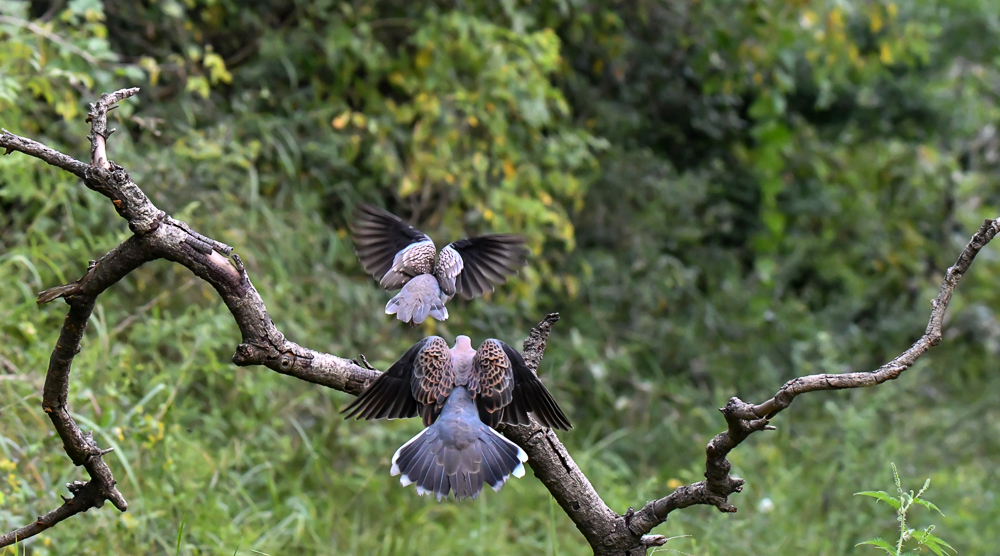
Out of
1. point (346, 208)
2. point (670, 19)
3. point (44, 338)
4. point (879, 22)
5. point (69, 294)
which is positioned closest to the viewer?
point (69, 294)

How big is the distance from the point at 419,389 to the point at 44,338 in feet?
6.67

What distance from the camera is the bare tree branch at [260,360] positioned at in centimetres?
187

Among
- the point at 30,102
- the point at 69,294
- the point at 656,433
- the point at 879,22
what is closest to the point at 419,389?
the point at 69,294

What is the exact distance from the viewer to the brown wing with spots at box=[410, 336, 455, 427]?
2.06 metres

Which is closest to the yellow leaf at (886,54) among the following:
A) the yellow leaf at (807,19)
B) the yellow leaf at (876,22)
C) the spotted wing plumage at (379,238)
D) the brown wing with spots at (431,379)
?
the yellow leaf at (876,22)

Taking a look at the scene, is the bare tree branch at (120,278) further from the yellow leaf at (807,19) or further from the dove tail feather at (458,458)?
the yellow leaf at (807,19)

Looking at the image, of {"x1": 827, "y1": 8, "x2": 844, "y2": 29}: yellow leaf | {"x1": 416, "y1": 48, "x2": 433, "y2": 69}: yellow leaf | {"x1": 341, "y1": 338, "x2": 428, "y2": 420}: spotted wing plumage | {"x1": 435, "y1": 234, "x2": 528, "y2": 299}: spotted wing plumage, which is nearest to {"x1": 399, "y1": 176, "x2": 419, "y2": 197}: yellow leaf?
{"x1": 416, "y1": 48, "x2": 433, "y2": 69}: yellow leaf

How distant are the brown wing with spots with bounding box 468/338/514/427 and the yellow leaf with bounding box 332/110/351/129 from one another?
2.66m

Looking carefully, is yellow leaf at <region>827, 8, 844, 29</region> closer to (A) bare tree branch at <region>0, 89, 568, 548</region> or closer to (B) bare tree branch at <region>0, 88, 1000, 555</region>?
(B) bare tree branch at <region>0, 88, 1000, 555</region>

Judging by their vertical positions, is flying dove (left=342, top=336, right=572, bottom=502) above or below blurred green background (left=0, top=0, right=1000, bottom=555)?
below

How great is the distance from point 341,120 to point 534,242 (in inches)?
45.2

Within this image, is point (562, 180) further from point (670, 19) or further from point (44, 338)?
point (44, 338)

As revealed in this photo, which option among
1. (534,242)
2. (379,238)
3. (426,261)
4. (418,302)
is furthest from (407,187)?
(418,302)

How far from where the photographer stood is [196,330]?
347cm
